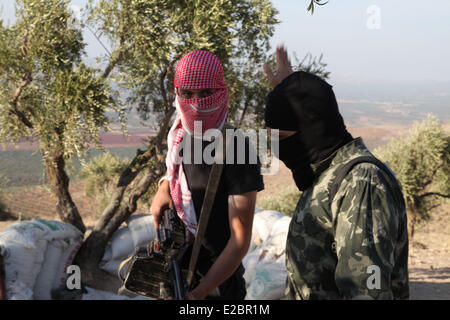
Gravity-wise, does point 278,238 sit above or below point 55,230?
below

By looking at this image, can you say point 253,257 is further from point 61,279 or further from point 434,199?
point 434,199

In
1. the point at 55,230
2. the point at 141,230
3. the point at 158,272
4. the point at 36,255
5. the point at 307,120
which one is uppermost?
the point at 307,120

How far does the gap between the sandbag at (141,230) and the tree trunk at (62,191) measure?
1.08 m

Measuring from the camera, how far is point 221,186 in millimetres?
1807

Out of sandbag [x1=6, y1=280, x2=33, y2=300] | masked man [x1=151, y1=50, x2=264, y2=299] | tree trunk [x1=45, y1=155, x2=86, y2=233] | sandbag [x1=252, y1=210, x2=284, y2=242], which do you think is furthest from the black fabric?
tree trunk [x1=45, y1=155, x2=86, y2=233]

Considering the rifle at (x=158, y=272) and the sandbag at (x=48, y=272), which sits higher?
the rifle at (x=158, y=272)

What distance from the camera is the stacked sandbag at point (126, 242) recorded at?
710cm

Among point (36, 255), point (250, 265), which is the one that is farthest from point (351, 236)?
point (36, 255)

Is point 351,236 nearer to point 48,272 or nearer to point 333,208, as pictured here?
point 333,208

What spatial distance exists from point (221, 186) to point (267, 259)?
4312 millimetres

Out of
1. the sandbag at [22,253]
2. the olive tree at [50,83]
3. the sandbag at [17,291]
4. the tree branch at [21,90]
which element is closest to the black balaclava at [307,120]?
the olive tree at [50,83]

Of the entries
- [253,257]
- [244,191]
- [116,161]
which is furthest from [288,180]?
[244,191]

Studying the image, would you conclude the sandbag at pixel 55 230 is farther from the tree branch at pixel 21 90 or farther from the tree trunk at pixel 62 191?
the tree branch at pixel 21 90

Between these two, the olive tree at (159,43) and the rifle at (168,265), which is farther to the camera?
the olive tree at (159,43)
